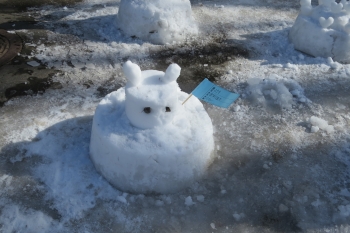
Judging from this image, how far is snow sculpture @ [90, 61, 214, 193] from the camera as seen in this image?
8.55 feet

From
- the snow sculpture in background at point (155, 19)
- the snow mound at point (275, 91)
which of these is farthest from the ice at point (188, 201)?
the snow sculpture in background at point (155, 19)

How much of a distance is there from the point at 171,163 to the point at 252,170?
804mm

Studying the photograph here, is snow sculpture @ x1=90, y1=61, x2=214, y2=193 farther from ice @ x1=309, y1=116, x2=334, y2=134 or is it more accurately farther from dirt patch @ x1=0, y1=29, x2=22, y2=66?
dirt patch @ x1=0, y1=29, x2=22, y2=66

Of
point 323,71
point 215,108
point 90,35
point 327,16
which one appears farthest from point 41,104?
point 327,16

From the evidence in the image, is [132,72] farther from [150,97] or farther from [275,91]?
[275,91]

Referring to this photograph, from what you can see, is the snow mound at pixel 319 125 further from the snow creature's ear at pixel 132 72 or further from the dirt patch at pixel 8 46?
the dirt patch at pixel 8 46

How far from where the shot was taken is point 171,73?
102 inches

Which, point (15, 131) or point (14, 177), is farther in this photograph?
point (15, 131)

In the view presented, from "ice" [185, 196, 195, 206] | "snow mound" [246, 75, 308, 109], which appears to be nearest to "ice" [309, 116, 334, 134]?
"snow mound" [246, 75, 308, 109]

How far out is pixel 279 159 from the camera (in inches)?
125

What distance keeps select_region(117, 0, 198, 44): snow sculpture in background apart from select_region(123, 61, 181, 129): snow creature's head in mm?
1897

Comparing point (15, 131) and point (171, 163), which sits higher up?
point (171, 163)

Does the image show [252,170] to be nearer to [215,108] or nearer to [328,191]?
[328,191]

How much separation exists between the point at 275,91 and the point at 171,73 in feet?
5.47
